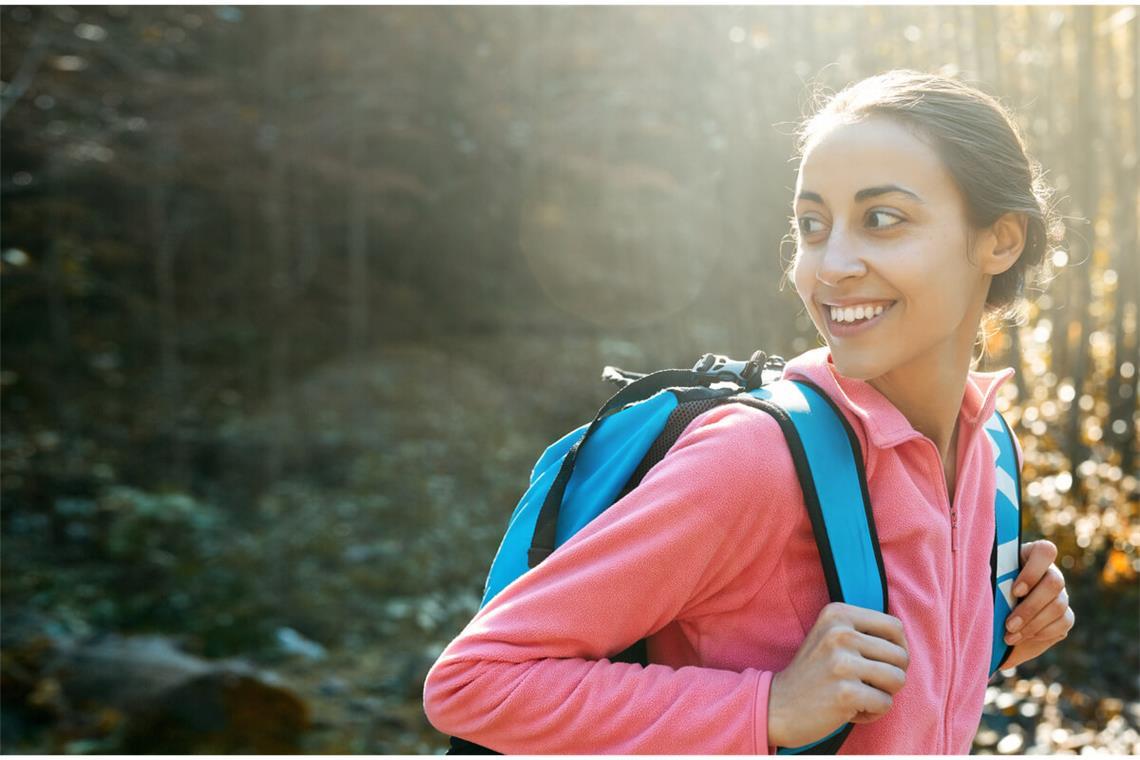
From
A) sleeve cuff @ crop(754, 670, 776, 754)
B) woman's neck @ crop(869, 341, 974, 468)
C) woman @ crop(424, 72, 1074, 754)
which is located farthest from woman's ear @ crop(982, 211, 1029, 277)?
sleeve cuff @ crop(754, 670, 776, 754)

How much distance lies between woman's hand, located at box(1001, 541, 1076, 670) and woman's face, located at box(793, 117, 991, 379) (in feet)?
1.22

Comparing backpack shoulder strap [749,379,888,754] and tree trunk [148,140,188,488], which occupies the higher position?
tree trunk [148,140,188,488]

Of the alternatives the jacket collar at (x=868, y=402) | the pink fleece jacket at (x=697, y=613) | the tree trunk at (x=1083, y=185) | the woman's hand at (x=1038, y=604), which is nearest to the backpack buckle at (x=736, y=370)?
the jacket collar at (x=868, y=402)

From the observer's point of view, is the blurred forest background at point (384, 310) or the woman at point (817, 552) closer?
the woman at point (817, 552)

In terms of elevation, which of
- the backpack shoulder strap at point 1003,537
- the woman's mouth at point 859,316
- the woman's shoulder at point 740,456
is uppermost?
the woman's mouth at point 859,316

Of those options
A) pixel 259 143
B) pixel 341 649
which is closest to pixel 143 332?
pixel 259 143

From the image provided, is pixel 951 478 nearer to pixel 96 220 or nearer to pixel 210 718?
pixel 210 718

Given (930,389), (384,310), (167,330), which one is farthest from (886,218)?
(384,310)

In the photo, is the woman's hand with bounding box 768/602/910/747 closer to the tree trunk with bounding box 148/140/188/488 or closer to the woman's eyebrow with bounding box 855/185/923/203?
the woman's eyebrow with bounding box 855/185/923/203

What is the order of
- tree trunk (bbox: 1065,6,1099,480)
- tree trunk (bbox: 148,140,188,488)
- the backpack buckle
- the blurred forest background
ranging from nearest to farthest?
the backpack buckle < the blurred forest background < tree trunk (bbox: 1065,6,1099,480) < tree trunk (bbox: 148,140,188,488)

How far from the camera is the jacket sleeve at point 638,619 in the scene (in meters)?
1.03

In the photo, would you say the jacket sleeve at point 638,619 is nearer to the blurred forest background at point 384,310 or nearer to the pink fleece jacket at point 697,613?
the pink fleece jacket at point 697,613

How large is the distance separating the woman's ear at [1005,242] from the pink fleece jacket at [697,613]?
0.80 ft

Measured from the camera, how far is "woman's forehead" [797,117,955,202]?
3.72 feet
